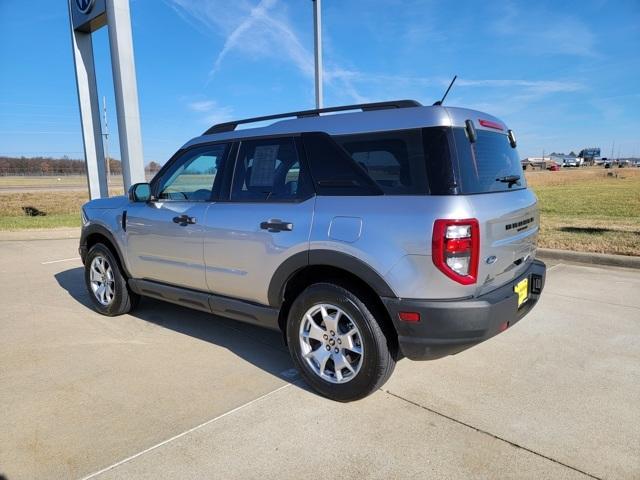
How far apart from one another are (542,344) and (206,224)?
3.02 metres

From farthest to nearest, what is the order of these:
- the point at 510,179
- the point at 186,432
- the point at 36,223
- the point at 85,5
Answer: the point at 36,223, the point at 85,5, the point at 510,179, the point at 186,432

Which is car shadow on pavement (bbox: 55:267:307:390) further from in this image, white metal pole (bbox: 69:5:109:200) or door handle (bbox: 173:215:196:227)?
white metal pole (bbox: 69:5:109:200)

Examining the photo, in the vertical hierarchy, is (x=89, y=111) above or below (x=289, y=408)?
above

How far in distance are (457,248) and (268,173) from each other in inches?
62.6

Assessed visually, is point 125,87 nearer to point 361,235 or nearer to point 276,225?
point 276,225

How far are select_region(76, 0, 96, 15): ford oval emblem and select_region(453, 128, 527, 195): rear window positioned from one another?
8.55 m

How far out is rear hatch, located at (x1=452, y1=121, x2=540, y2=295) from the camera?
2.62 metres

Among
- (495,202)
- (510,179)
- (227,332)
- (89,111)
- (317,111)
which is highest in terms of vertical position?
(89,111)

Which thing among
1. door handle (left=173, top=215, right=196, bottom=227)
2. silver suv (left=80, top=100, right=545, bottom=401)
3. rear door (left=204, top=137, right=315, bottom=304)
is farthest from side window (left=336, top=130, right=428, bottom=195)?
door handle (left=173, top=215, right=196, bottom=227)

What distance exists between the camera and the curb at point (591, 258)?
639 cm

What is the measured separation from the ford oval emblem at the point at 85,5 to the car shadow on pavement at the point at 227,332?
19.8ft

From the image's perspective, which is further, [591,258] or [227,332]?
[591,258]

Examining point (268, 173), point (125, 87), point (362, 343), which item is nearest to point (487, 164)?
point (362, 343)

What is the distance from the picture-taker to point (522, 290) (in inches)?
121
